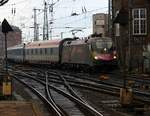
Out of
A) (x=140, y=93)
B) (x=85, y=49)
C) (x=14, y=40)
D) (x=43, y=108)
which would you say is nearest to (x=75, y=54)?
(x=85, y=49)

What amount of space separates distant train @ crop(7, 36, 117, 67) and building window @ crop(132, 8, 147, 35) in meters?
6.32

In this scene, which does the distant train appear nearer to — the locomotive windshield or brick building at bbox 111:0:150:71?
the locomotive windshield

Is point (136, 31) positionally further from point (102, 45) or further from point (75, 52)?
point (102, 45)

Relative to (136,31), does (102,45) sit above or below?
below

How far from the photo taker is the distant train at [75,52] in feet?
132

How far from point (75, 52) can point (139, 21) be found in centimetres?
1002

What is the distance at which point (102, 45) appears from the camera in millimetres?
40844

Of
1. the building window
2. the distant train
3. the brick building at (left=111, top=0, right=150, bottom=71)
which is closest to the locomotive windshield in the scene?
the distant train

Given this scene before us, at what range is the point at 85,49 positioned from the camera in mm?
41219

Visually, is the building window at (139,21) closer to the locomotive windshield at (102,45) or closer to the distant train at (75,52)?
the distant train at (75,52)

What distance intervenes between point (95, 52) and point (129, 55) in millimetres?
9344

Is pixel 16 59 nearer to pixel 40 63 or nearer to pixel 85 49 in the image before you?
pixel 40 63

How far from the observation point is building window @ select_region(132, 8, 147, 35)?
169 feet

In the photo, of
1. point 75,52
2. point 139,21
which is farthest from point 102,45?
point 139,21
